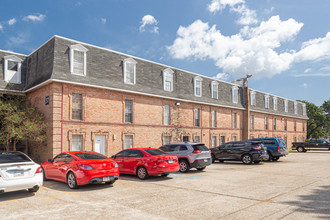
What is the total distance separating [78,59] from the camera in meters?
19.9

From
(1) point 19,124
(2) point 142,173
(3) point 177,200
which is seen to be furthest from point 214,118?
(3) point 177,200

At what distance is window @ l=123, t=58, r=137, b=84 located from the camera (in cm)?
2280

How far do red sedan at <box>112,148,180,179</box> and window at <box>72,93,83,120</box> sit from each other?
288 inches

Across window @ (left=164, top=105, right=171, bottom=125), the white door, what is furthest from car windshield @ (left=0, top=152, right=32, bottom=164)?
window @ (left=164, top=105, right=171, bottom=125)

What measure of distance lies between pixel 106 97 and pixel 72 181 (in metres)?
11.3

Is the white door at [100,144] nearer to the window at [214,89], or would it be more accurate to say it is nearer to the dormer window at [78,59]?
the dormer window at [78,59]

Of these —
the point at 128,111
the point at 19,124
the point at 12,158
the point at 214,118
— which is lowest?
the point at 12,158

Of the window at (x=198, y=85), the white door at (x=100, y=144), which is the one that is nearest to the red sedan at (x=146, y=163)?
the white door at (x=100, y=144)

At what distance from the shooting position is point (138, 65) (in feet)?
78.9

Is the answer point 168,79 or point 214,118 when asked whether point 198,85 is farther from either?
point 168,79

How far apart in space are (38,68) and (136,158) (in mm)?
12675

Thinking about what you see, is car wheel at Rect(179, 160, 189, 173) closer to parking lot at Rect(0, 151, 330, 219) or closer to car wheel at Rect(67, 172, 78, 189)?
parking lot at Rect(0, 151, 330, 219)

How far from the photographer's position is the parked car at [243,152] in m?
19.0

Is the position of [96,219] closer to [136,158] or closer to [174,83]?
[136,158]
